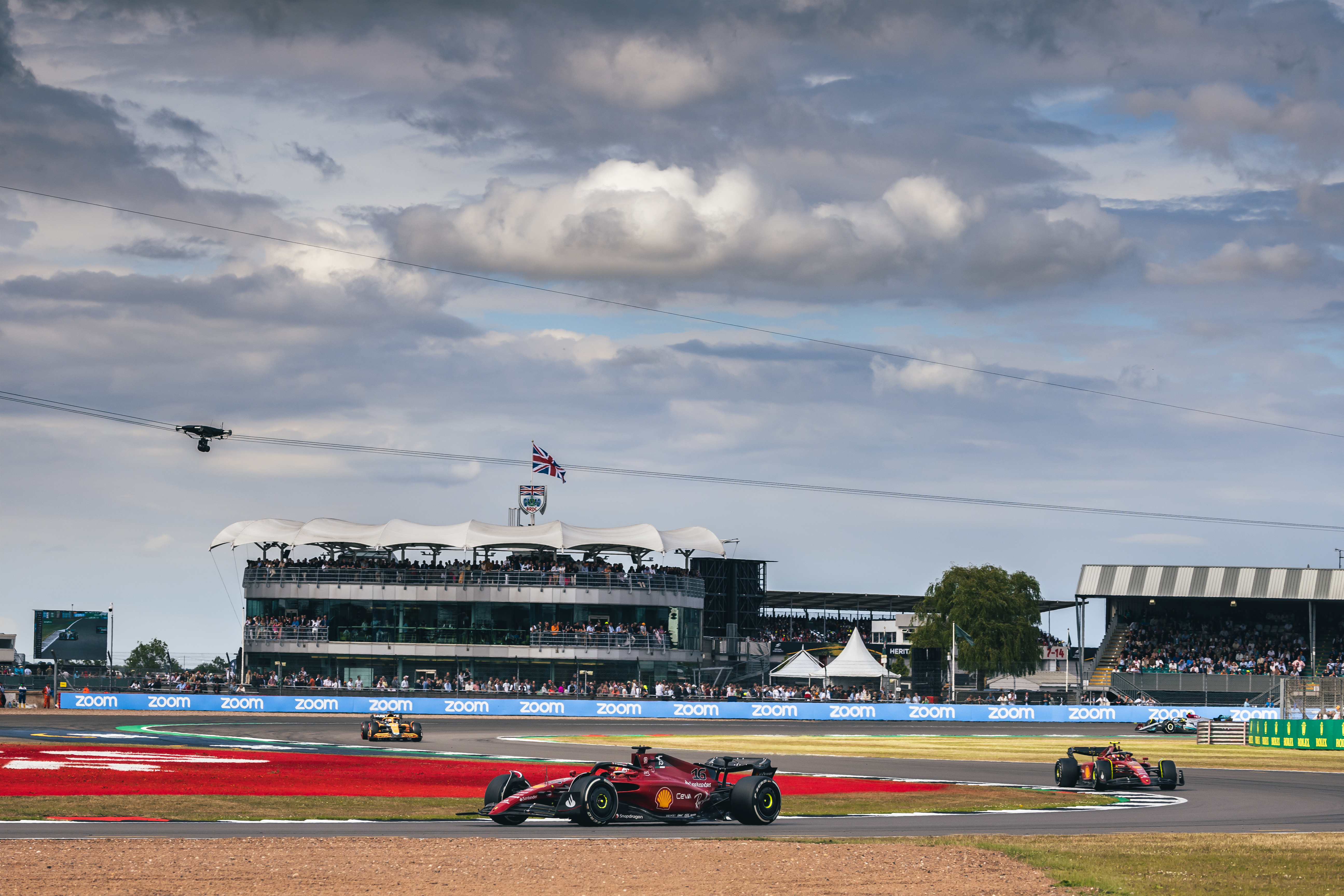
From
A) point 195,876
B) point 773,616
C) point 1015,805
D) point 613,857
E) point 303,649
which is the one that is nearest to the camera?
point 195,876

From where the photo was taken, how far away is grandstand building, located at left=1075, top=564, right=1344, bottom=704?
3460 inches

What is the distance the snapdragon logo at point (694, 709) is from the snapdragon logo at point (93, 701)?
28645 millimetres

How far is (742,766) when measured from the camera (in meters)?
23.4

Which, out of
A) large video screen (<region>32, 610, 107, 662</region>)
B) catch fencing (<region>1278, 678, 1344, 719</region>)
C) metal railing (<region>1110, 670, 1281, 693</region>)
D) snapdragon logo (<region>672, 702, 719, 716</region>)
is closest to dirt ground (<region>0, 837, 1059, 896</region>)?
catch fencing (<region>1278, 678, 1344, 719</region>)

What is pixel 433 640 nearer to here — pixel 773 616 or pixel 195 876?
pixel 773 616

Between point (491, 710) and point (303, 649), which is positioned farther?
point (303, 649)

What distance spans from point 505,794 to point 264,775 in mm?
11212

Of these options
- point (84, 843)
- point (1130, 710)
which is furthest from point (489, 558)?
point (84, 843)

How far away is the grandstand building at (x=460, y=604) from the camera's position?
88.2 meters

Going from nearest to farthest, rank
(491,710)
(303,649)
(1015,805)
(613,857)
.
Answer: (613,857) → (1015,805) → (491,710) → (303,649)

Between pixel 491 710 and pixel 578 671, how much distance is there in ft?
A: 47.1

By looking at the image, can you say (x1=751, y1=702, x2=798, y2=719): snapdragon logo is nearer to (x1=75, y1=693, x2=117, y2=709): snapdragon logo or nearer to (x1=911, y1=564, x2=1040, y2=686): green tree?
(x1=911, y1=564, x2=1040, y2=686): green tree

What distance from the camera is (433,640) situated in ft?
292

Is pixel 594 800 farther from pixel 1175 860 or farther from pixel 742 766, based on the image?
pixel 1175 860
